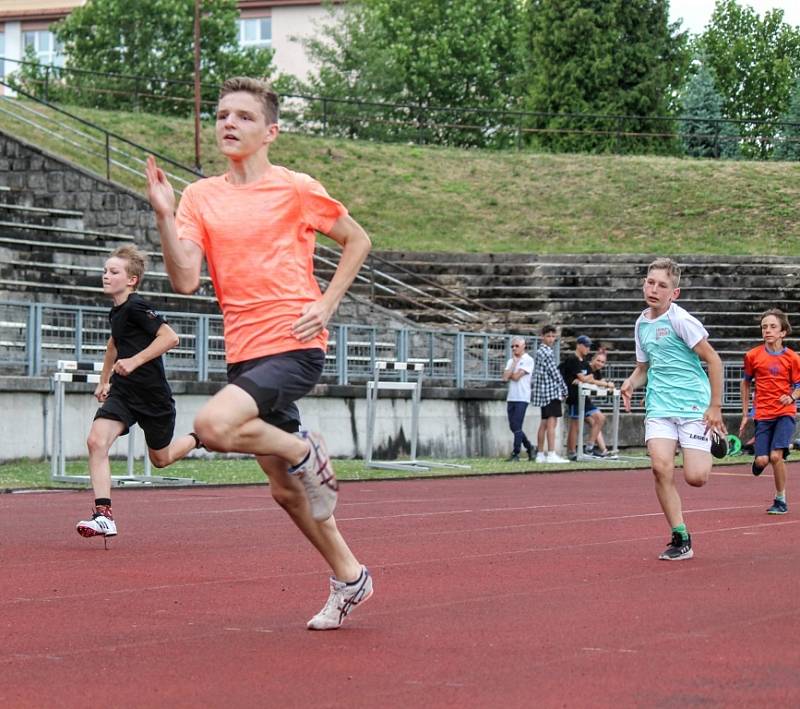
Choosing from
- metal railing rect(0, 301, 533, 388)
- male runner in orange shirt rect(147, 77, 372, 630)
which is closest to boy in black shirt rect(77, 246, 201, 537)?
male runner in orange shirt rect(147, 77, 372, 630)

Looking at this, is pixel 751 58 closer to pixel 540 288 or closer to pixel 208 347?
pixel 540 288

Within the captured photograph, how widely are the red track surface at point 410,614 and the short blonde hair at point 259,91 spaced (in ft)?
7.23

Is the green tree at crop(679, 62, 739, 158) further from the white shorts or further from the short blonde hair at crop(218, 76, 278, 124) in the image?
the short blonde hair at crop(218, 76, 278, 124)

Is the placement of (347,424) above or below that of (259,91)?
below

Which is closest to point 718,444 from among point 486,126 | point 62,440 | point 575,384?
point 62,440

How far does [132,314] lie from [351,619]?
15.0 feet

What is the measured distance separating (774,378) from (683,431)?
13.8 feet

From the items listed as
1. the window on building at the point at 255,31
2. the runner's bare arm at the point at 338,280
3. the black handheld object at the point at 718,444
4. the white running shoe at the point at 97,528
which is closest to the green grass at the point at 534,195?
the white running shoe at the point at 97,528

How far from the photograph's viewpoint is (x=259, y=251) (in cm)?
686

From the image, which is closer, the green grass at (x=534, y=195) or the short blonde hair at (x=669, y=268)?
the short blonde hair at (x=669, y=268)

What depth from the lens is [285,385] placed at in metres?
6.70

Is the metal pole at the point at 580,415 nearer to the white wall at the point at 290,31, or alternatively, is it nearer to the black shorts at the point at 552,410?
the black shorts at the point at 552,410

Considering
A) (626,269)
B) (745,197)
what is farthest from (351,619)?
(745,197)

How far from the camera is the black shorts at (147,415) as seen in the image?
37.6 feet
